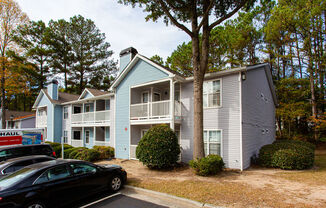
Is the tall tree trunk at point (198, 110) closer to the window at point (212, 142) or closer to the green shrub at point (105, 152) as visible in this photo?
the window at point (212, 142)

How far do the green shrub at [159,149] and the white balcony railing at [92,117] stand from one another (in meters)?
8.42

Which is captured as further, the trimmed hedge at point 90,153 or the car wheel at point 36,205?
Answer: the trimmed hedge at point 90,153

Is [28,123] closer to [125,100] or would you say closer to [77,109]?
[77,109]

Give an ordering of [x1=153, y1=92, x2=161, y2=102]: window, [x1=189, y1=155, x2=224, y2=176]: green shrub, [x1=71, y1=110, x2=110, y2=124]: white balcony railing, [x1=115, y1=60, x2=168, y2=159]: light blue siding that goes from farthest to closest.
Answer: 1. [x1=71, y1=110, x2=110, y2=124]: white balcony railing
2. [x1=153, y1=92, x2=161, y2=102]: window
3. [x1=115, y1=60, x2=168, y2=159]: light blue siding
4. [x1=189, y1=155, x2=224, y2=176]: green shrub

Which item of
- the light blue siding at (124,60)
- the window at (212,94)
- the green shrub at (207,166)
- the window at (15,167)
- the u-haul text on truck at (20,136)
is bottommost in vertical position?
the green shrub at (207,166)

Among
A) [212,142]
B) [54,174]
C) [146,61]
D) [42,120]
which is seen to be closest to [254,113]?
[212,142]

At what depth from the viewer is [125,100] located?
51.9 feet

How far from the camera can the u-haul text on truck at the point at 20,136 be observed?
12801mm

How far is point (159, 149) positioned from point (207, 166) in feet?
9.35

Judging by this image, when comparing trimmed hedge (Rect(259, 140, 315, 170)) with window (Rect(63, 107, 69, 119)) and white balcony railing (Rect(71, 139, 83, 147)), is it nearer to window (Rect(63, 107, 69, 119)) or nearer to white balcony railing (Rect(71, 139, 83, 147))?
white balcony railing (Rect(71, 139, 83, 147))

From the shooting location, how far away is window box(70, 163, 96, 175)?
661 centimetres

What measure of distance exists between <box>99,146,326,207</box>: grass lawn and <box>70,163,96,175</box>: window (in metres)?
2.07

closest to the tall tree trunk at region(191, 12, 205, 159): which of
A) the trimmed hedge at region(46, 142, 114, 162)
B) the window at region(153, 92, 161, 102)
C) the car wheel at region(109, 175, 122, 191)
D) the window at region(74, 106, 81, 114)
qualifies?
the car wheel at region(109, 175, 122, 191)

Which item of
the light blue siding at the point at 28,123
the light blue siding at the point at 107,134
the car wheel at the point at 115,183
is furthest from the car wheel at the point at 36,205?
the light blue siding at the point at 28,123
